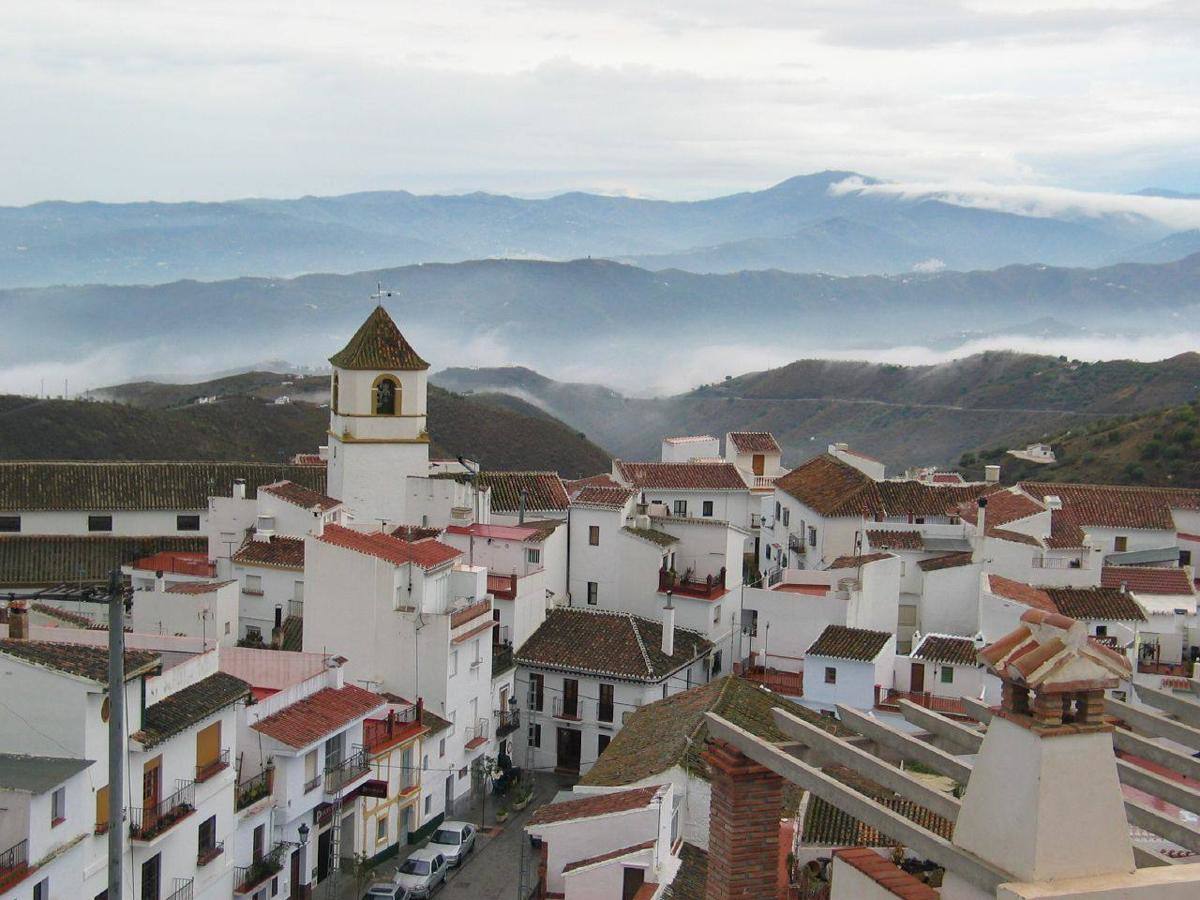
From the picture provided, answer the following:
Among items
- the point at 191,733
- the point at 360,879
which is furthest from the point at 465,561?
the point at 191,733

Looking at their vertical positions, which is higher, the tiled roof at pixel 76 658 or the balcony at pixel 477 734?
the tiled roof at pixel 76 658

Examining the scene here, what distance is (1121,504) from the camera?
150 feet

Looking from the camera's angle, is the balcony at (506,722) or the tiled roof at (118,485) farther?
the tiled roof at (118,485)

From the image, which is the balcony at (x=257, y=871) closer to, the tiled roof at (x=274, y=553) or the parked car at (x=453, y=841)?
the parked car at (x=453, y=841)

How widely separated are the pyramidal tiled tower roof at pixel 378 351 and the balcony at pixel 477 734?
13.3 metres

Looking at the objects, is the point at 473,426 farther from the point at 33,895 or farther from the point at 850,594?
the point at 33,895

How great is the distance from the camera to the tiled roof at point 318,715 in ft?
79.8

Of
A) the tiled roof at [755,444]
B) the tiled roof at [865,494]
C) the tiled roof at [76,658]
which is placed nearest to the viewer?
the tiled roof at [76,658]

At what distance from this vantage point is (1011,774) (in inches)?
272

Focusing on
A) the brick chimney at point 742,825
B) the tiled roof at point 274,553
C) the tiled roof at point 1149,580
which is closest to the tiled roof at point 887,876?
the brick chimney at point 742,825

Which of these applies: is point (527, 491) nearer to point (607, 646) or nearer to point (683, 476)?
point (607, 646)

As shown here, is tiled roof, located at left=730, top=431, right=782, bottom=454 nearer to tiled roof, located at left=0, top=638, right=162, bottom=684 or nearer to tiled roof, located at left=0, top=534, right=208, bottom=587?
tiled roof, located at left=0, top=534, right=208, bottom=587

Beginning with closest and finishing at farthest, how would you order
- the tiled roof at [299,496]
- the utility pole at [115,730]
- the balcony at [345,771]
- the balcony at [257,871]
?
the utility pole at [115,730] < the balcony at [257,871] < the balcony at [345,771] < the tiled roof at [299,496]

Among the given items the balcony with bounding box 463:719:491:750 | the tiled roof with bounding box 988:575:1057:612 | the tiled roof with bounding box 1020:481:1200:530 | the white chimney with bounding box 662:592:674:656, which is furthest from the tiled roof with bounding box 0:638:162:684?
the tiled roof with bounding box 1020:481:1200:530
